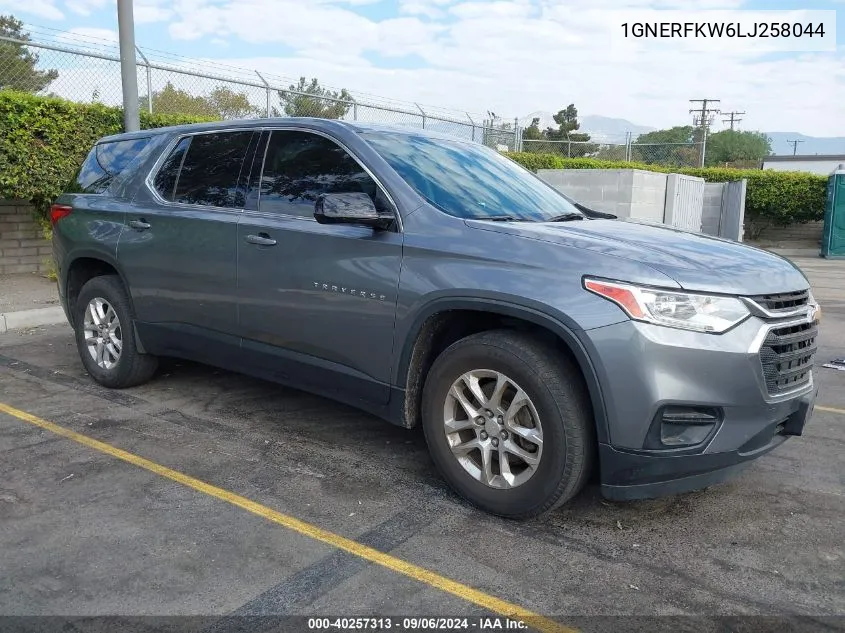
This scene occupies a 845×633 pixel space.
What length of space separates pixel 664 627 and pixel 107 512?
2496 mm

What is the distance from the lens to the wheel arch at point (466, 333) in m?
3.16

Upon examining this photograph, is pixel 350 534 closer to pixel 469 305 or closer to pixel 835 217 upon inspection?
pixel 469 305

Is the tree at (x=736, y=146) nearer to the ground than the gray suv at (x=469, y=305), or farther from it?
farther from it

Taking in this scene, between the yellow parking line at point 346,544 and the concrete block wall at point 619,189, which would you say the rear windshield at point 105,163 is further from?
the concrete block wall at point 619,189

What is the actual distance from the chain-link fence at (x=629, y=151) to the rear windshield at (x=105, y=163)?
62.6ft

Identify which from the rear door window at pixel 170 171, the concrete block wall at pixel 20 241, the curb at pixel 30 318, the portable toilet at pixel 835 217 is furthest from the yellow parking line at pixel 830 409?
the portable toilet at pixel 835 217

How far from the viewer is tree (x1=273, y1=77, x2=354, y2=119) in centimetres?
1347

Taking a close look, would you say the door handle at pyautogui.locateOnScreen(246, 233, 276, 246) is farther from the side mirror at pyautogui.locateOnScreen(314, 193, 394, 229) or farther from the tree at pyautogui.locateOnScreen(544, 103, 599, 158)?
the tree at pyautogui.locateOnScreen(544, 103, 599, 158)

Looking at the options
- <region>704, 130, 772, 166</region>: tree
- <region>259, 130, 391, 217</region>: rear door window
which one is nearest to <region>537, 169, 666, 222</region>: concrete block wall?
<region>259, 130, 391, 217</region>: rear door window

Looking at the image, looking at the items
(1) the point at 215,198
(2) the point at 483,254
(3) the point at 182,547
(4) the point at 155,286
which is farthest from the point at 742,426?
(4) the point at 155,286

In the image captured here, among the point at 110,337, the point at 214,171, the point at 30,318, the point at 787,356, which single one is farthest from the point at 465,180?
the point at 30,318

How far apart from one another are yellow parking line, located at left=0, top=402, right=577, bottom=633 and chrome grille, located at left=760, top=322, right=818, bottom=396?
1.38 metres

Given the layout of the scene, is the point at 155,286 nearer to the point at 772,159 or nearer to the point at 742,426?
the point at 742,426

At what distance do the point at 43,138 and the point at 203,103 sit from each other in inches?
135
